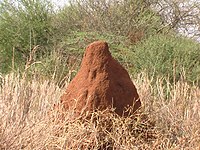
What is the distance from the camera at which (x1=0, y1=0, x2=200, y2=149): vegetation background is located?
14.7 ft

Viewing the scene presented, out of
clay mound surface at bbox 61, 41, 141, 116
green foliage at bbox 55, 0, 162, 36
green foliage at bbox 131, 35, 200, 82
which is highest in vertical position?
green foliage at bbox 55, 0, 162, 36

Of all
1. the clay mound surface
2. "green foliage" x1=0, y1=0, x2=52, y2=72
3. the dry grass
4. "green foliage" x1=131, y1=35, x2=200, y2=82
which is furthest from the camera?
"green foliage" x1=0, y1=0, x2=52, y2=72

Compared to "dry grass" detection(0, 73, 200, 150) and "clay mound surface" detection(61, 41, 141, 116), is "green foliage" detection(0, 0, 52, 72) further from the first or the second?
"clay mound surface" detection(61, 41, 141, 116)

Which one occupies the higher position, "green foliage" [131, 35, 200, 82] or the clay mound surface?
the clay mound surface

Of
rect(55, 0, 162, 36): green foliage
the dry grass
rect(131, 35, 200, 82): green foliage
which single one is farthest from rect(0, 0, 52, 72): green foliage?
the dry grass

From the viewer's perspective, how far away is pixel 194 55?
11.0 meters

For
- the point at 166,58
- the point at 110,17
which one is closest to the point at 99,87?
the point at 166,58

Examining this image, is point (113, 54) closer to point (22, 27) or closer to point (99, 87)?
point (22, 27)

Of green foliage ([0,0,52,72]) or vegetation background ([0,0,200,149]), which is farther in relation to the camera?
green foliage ([0,0,52,72])

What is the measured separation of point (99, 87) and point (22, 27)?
8.44m

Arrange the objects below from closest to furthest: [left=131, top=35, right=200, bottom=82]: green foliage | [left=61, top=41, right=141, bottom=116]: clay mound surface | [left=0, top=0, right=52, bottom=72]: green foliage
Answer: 1. [left=61, top=41, right=141, bottom=116]: clay mound surface
2. [left=131, top=35, right=200, bottom=82]: green foliage
3. [left=0, top=0, right=52, bottom=72]: green foliage

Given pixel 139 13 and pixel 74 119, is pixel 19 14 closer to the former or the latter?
pixel 139 13

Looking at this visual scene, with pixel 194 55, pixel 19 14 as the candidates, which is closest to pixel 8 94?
pixel 194 55

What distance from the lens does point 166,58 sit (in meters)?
10.2
